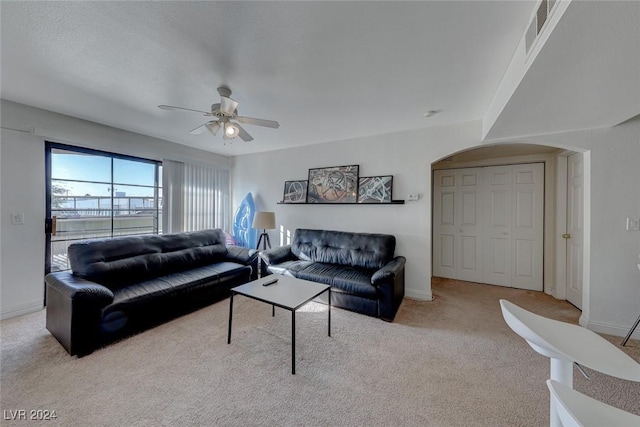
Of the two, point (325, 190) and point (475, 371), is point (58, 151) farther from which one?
point (475, 371)

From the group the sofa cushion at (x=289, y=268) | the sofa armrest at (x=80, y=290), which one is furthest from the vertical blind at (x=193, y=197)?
the sofa cushion at (x=289, y=268)

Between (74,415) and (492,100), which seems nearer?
(74,415)

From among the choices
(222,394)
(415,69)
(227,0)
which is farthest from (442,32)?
(222,394)

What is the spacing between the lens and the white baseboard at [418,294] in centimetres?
338

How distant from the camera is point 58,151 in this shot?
122 inches

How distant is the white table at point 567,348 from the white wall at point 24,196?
4635 mm

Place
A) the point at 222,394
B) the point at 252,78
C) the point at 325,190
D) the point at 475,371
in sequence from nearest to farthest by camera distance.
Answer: the point at 222,394
the point at 475,371
the point at 252,78
the point at 325,190

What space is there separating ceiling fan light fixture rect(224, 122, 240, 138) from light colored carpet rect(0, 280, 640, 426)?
203 centimetres

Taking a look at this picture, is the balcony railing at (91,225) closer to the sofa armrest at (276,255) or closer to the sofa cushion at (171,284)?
the sofa cushion at (171,284)

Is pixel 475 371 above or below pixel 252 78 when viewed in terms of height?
below

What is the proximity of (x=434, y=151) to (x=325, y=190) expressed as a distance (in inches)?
69.8

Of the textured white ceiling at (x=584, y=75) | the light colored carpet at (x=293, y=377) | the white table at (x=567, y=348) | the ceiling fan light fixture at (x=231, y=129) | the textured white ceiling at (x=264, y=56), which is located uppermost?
the textured white ceiling at (x=264, y=56)

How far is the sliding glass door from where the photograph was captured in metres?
3.09

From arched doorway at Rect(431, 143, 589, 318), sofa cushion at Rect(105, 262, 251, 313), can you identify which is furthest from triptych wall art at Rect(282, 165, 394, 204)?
sofa cushion at Rect(105, 262, 251, 313)
